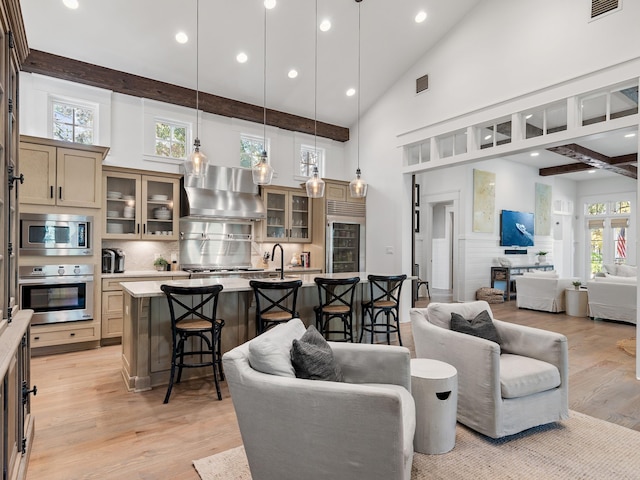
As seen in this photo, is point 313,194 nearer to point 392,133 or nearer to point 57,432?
point 392,133

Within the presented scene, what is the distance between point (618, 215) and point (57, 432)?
44.0 feet

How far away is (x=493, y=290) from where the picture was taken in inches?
328

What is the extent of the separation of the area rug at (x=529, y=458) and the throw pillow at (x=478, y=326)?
0.65 m

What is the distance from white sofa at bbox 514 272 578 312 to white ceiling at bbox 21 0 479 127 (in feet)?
15.2

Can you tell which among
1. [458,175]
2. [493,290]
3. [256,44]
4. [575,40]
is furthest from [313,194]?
[493,290]

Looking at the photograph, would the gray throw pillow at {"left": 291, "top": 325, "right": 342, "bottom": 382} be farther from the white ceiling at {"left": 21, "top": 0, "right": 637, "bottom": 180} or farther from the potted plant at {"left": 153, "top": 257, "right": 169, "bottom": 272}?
the white ceiling at {"left": 21, "top": 0, "right": 637, "bottom": 180}

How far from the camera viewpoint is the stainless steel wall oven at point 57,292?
13.6ft

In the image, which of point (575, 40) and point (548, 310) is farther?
point (548, 310)

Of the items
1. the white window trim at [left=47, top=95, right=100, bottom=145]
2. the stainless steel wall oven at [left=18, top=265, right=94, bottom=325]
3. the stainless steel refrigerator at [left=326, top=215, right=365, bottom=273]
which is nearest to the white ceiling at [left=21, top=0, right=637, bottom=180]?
the white window trim at [left=47, top=95, right=100, bottom=145]

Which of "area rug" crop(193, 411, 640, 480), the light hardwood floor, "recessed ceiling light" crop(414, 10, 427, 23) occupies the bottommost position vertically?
the light hardwood floor

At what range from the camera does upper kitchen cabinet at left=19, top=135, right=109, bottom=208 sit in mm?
4191

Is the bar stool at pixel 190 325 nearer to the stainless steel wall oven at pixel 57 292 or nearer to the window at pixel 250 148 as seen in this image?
the stainless steel wall oven at pixel 57 292

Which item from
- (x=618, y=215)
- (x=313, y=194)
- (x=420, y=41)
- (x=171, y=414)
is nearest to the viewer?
(x=171, y=414)

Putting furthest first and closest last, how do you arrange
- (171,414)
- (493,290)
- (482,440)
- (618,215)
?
(618,215)
(493,290)
(171,414)
(482,440)
